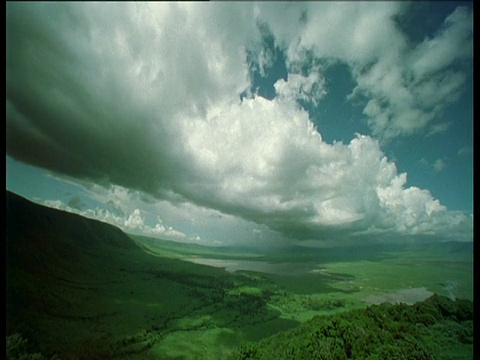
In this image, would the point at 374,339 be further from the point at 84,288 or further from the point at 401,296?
the point at 84,288

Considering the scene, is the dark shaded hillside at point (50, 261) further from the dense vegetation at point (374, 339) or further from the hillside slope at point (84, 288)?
the dense vegetation at point (374, 339)

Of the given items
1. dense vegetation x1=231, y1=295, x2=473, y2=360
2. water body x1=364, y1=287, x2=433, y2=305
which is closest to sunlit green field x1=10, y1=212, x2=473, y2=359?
water body x1=364, y1=287, x2=433, y2=305

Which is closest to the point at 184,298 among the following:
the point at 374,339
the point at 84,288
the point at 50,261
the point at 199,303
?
the point at 199,303

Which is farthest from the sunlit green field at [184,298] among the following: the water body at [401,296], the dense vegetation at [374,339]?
the dense vegetation at [374,339]
